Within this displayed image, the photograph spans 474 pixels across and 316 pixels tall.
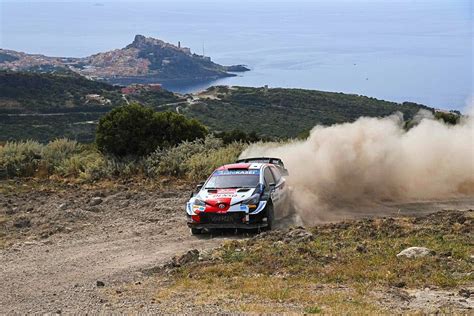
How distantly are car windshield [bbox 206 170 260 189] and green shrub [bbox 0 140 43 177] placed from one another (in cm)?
1083

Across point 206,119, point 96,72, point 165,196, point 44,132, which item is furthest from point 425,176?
point 96,72

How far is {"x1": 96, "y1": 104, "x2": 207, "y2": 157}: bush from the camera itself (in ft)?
76.0

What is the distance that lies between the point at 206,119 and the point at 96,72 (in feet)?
353

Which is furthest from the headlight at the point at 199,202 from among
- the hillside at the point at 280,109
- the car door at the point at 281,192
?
the hillside at the point at 280,109

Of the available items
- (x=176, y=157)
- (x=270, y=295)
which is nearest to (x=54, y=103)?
(x=176, y=157)

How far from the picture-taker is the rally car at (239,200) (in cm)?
1327

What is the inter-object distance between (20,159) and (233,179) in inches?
478

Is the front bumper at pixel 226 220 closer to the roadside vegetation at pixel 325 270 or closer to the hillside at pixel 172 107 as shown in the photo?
the roadside vegetation at pixel 325 270

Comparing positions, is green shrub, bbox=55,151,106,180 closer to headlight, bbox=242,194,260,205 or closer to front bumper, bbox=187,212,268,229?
front bumper, bbox=187,212,268,229

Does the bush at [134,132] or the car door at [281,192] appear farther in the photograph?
the bush at [134,132]

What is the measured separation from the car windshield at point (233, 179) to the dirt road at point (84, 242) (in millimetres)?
1286

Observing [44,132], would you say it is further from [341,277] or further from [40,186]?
[341,277]

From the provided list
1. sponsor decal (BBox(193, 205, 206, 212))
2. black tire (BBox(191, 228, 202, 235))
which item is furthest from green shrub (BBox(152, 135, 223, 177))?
sponsor decal (BBox(193, 205, 206, 212))

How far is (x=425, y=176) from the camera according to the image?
19.2 metres
